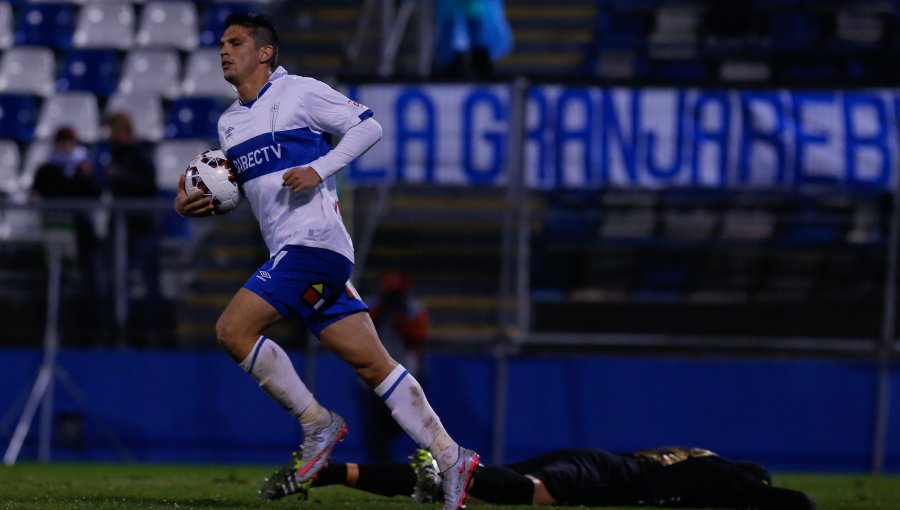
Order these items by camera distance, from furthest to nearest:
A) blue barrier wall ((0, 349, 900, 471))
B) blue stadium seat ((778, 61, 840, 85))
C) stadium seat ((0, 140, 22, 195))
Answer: stadium seat ((0, 140, 22, 195)) → blue stadium seat ((778, 61, 840, 85)) → blue barrier wall ((0, 349, 900, 471))

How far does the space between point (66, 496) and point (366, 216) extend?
5627mm

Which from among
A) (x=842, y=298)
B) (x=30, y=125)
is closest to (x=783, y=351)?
(x=842, y=298)

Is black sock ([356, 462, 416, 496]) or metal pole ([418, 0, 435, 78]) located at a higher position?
metal pole ([418, 0, 435, 78])

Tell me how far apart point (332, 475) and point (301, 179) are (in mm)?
1477

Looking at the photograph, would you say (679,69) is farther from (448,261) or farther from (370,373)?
(370,373)

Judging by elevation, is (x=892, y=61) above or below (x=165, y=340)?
above

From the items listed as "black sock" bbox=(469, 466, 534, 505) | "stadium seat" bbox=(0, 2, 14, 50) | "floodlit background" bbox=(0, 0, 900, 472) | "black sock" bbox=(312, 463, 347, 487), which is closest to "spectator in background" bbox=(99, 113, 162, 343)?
"floodlit background" bbox=(0, 0, 900, 472)

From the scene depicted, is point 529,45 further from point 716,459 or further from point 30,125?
point 716,459

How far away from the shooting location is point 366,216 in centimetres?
1318

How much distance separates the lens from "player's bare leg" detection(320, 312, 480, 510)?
22.6 feet

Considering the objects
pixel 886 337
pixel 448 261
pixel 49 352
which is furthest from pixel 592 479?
pixel 49 352

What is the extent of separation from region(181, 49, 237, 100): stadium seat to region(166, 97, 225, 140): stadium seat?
0.57 feet

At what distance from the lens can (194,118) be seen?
1688cm

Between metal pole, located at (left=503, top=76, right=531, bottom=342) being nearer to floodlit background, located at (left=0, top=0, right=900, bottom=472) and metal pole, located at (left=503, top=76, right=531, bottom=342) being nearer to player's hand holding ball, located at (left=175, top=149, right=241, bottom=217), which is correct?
floodlit background, located at (left=0, top=0, right=900, bottom=472)
